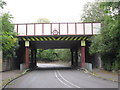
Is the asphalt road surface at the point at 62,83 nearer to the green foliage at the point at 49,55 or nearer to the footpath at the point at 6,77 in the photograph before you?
the footpath at the point at 6,77

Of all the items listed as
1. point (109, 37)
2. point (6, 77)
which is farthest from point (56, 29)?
point (6, 77)

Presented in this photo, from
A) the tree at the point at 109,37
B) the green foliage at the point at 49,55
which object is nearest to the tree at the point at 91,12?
the tree at the point at 109,37

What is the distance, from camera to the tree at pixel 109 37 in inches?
561

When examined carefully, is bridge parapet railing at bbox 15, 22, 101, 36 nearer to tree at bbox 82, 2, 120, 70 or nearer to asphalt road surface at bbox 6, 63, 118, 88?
tree at bbox 82, 2, 120, 70

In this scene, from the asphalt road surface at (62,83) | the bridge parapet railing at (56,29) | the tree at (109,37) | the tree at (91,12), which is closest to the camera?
the asphalt road surface at (62,83)

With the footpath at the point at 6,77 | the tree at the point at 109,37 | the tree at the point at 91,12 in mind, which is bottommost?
the footpath at the point at 6,77

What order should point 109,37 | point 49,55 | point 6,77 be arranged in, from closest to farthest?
point 6,77
point 109,37
point 49,55

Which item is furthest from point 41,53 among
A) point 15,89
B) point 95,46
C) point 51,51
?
point 15,89

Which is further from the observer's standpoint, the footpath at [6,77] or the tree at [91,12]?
the tree at [91,12]

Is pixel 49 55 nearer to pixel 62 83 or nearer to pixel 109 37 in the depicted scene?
pixel 109 37

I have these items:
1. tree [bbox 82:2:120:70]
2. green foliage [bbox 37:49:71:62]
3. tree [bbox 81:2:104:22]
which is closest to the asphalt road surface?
tree [bbox 82:2:120:70]

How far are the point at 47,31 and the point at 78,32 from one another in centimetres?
452

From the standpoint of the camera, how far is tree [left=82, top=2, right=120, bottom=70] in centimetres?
1425

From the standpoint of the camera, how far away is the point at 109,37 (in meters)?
20.6
